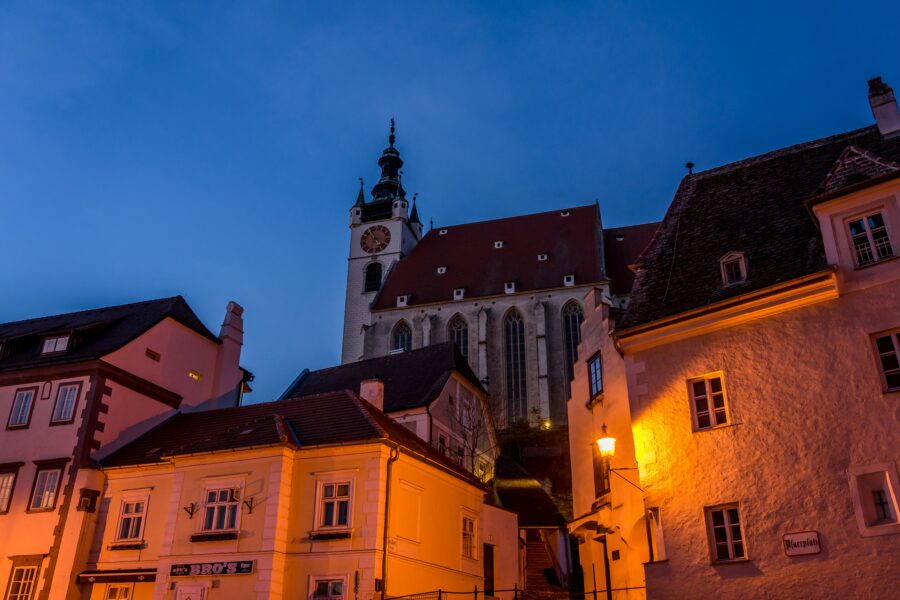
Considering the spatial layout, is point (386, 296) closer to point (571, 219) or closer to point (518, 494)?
point (571, 219)

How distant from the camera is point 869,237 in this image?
14.9 metres

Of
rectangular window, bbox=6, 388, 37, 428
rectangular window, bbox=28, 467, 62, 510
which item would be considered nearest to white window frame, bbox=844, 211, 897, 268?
rectangular window, bbox=28, 467, 62, 510

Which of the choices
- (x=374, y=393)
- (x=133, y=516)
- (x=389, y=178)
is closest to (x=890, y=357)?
(x=374, y=393)

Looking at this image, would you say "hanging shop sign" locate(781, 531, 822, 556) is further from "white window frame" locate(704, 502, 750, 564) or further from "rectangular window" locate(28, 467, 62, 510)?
"rectangular window" locate(28, 467, 62, 510)

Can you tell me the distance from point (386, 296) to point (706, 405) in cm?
5704

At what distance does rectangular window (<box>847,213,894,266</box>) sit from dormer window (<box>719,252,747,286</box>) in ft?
7.12

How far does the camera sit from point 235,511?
21.5m

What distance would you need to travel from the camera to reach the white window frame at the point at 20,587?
2475cm

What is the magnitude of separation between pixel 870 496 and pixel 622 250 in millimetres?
56793

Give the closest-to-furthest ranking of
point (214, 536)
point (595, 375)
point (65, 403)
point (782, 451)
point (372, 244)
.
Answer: point (782, 451) → point (214, 536) → point (595, 375) → point (65, 403) → point (372, 244)

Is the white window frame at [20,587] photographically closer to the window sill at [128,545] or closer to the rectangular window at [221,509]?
the window sill at [128,545]

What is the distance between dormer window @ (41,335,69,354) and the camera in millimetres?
28953

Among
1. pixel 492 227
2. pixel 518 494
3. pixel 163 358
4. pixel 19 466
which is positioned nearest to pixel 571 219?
pixel 492 227

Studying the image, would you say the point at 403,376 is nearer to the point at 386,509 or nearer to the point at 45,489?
the point at 45,489
